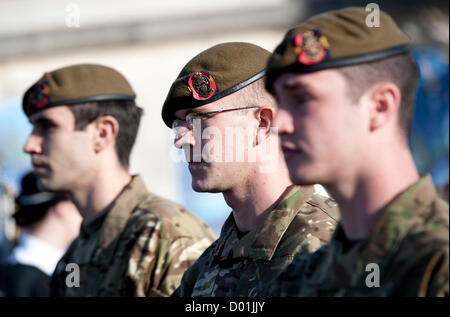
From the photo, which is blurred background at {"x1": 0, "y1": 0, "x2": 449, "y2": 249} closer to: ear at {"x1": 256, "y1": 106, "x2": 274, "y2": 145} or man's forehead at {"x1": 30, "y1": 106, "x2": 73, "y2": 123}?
man's forehead at {"x1": 30, "y1": 106, "x2": 73, "y2": 123}

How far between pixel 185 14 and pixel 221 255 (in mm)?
9495

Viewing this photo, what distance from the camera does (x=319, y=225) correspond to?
160 inches

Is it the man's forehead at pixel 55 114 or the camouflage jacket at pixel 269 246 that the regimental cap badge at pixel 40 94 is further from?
the camouflage jacket at pixel 269 246

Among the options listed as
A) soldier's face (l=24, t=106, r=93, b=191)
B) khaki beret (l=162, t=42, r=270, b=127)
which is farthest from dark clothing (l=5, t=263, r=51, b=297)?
khaki beret (l=162, t=42, r=270, b=127)

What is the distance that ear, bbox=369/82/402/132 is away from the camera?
115 inches

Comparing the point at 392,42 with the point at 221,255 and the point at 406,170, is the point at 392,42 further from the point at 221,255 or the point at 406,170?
the point at 221,255

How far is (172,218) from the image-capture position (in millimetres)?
5426

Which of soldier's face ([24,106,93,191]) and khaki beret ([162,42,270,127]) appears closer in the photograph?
khaki beret ([162,42,270,127])

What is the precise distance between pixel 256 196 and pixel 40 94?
2424mm

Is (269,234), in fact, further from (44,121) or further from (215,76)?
(44,121)

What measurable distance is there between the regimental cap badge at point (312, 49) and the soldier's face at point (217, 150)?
1411 mm

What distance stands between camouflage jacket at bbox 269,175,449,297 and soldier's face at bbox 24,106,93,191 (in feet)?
10.5

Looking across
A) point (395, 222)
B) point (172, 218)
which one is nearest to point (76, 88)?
point (172, 218)

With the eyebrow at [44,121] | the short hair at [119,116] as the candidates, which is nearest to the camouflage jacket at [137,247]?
the short hair at [119,116]
